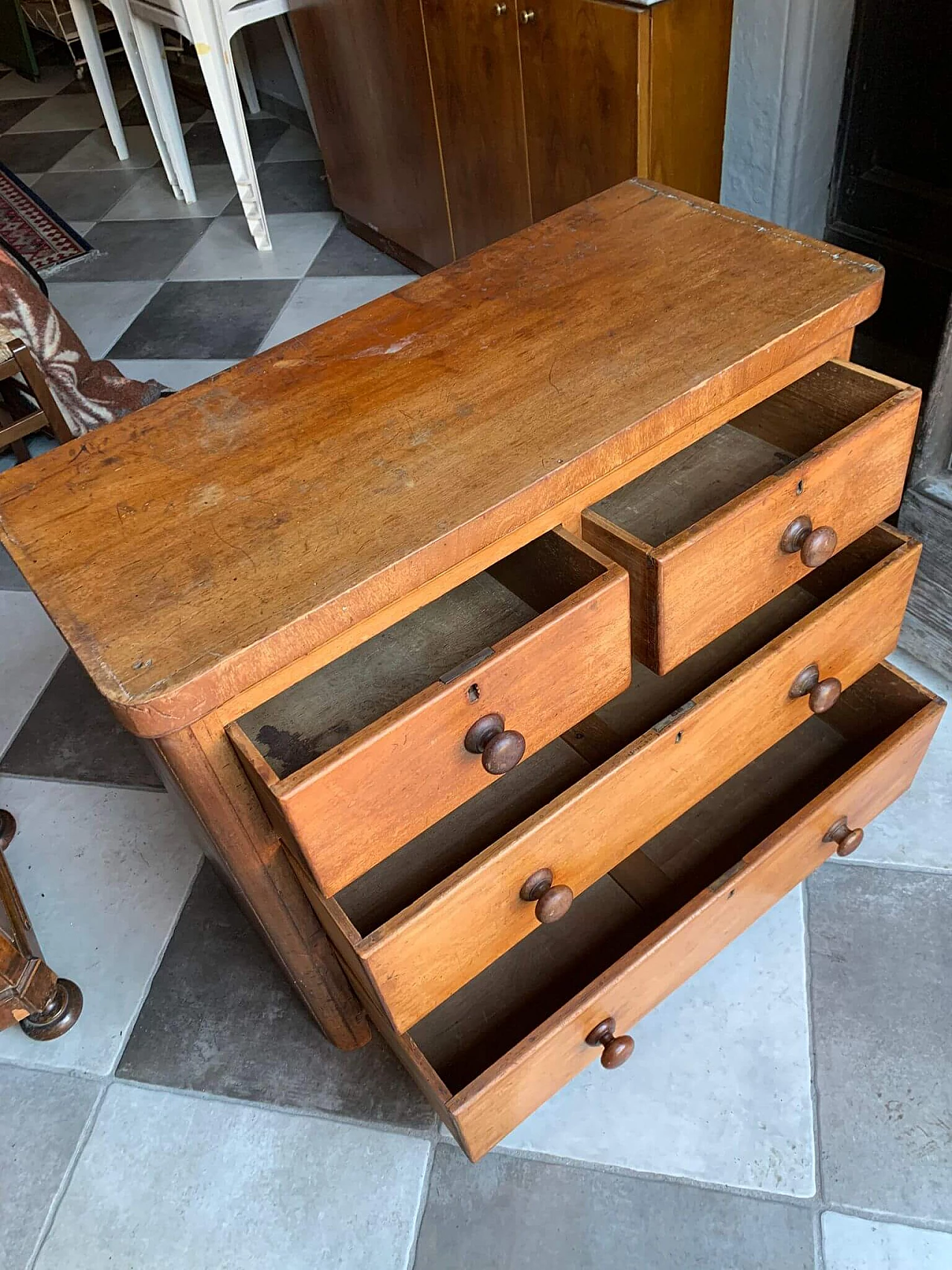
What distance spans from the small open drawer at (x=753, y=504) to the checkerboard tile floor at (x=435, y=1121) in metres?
0.47

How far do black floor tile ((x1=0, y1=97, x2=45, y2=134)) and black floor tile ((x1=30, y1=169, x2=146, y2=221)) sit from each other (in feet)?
2.35

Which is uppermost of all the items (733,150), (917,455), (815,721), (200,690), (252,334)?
(200,690)

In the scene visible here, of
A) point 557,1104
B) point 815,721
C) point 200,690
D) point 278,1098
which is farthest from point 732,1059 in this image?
point 200,690

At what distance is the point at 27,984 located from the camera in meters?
1.10

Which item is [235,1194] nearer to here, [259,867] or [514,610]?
[259,867]

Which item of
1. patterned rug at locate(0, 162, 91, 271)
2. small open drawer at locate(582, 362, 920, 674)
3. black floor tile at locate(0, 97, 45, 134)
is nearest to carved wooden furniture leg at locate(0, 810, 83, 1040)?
small open drawer at locate(582, 362, 920, 674)

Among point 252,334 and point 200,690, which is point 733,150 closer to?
point 252,334

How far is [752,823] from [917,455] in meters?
0.56

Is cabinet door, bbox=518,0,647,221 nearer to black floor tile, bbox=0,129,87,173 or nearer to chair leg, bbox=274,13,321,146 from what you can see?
chair leg, bbox=274,13,321,146

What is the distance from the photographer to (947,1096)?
3.29ft

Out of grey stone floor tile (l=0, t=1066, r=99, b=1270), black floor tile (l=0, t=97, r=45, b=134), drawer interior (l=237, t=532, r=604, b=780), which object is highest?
drawer interior (l=237, t=532, r=604, b=780)

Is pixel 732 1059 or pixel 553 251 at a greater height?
pixel 553 251

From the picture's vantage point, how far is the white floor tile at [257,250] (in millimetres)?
2635

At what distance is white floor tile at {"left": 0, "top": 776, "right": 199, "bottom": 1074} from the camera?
1.18 metres
